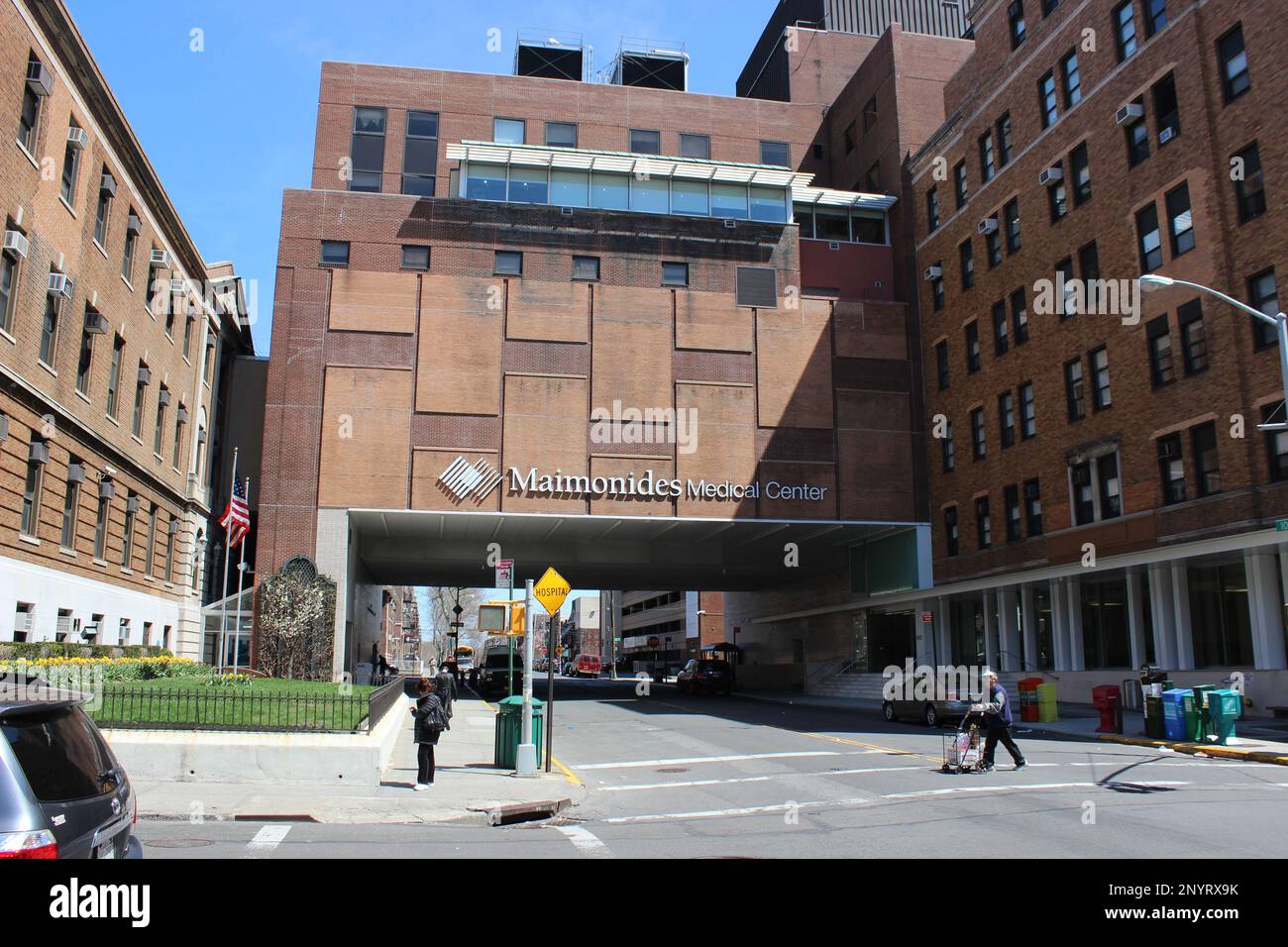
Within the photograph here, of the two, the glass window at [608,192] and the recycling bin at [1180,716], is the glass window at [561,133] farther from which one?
the recycling bin at [1180,716]

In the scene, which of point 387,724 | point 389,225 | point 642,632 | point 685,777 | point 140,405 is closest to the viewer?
point 685,777

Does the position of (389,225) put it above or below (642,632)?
above

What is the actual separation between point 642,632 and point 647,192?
84.3 m

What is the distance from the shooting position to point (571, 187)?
41.2 metres

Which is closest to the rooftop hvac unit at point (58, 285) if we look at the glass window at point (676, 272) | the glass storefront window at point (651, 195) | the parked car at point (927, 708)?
the glass window at point (676, 272)

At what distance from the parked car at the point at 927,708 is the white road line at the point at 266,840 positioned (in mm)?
17685

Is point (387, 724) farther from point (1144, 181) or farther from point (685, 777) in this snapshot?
point (1144, 181)

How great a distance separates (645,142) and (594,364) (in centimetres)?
1819

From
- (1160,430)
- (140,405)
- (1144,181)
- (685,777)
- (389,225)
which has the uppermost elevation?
(389,225)

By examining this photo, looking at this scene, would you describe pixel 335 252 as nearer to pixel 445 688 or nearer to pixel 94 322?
pixel 94 322

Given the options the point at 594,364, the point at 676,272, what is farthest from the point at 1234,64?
the point at 594,364

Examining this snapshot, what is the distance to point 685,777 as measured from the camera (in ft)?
56.2

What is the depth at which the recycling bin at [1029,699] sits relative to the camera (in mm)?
26344

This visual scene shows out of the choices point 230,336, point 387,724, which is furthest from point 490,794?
point 230,336
